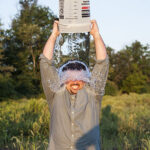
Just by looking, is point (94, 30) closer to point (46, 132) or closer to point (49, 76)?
point (49, 76)

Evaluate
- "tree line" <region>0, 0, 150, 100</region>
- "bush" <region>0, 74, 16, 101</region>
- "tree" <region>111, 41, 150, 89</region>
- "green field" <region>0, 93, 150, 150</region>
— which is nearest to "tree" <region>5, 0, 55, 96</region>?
"tree line" <region>0, 0, 150, 100</region>

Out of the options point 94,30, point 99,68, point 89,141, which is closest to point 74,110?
point 89,141

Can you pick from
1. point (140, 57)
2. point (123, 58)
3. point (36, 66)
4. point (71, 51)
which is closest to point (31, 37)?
point (36, 66)

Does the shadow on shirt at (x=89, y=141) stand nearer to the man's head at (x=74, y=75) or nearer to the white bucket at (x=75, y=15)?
the man's head at (x=74, y=75)

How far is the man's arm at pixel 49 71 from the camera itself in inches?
76.0

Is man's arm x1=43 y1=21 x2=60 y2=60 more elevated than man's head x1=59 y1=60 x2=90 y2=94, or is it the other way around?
man's arm x1=43 y1=21 x2=60 y2=60

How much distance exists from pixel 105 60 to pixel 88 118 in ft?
1.41

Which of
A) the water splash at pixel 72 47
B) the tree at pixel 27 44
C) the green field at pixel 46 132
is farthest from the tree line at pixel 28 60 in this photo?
the water splash at pixel 72 47

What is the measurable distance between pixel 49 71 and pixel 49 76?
4 centimetres

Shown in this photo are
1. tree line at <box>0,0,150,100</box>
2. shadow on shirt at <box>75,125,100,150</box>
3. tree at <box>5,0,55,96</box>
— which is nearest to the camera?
shadow on shirt at <box>75,125,100,150</box>

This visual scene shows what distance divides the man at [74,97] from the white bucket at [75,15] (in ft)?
0.35

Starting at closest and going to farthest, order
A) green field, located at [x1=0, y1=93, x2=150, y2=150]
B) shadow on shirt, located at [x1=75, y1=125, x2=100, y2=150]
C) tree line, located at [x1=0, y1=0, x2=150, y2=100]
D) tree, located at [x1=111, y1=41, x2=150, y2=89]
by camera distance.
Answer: shadow on shirt, located at [x1=75, y1=125, x2=100, y2=150] → green field, located at [x1=0, y1=93, x2=150, y2=150] → tree line, located at [x1=0, y1=0, x2=150, y2=100] → tree, located at [x1=111, y1=41, x2=150, y2=89]

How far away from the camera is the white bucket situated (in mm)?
1894

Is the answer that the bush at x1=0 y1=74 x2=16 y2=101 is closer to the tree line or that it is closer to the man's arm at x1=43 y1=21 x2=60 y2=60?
the tree line
